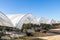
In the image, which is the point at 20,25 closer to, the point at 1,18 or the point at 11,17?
the point at 11,17

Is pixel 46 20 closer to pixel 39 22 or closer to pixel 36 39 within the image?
pixel 39 22

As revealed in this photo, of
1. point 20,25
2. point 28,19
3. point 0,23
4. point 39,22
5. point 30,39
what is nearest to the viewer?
point 30,39

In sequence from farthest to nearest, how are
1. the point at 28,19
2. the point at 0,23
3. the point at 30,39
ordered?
the point at 28,19 < the point at 0,23 < the point at 30,39

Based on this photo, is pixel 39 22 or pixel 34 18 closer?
pixel 34 18

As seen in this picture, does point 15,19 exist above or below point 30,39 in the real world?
above

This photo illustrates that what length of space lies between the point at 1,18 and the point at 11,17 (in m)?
8.05

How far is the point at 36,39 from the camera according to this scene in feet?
62.5

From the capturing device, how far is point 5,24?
42.5m

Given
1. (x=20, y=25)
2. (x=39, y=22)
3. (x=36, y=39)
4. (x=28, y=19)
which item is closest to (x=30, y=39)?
(x=36, y=39)

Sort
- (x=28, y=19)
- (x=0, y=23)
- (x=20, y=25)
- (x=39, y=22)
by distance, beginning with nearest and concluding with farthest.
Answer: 1. (x=0, y=23)
2. (x=20, y=25)
3. (x=28, y=19)
4. (x=39, y=22)

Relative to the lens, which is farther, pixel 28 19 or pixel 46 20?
pixel 46 20

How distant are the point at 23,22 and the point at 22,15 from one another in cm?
217

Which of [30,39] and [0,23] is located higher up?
[0,23]

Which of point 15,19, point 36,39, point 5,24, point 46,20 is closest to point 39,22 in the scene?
point 46,20
